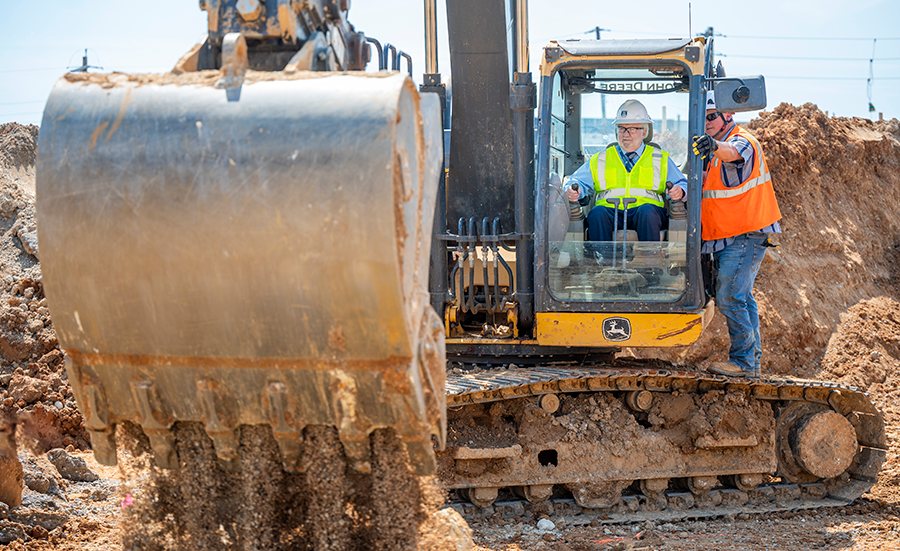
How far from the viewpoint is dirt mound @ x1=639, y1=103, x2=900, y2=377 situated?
9.04 metres

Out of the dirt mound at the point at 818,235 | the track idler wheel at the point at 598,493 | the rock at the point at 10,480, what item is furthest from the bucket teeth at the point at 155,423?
the dirt mound at the point at 818,235

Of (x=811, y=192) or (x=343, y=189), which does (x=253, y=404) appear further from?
(x=811, y=192)

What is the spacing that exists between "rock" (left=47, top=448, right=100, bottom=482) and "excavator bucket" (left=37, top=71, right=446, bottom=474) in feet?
10.1

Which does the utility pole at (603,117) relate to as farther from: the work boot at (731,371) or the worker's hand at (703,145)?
the work boot at (731,371)

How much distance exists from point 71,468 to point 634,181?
4042 mm

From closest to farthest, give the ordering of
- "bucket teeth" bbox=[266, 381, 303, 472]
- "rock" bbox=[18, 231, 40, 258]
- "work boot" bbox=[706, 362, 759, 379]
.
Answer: "bucket teeth" bbox=[266, 381, 303, 472] → "work boot" bbox=[706, 362, 759, 379] → "rock" bbox=[18, 231, 40, 258]

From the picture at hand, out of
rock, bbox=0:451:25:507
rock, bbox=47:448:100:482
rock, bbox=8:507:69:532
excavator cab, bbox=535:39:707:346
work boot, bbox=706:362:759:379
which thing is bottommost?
rock, bbox=47:448:100:482

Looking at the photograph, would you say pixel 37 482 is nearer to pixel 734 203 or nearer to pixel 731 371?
pixel 731 371

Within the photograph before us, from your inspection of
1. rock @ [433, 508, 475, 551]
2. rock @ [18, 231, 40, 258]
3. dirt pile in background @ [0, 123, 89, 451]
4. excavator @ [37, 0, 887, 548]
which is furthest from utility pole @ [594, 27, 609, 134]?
rock @ [18, 231, 40, 258]

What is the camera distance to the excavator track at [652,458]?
4.81m

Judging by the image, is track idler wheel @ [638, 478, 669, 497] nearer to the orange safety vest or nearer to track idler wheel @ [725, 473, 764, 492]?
track idler wheel @ [725, 473, 764, 492]

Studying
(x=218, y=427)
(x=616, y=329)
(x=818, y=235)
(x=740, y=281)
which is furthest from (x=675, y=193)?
(x=818, y=235)

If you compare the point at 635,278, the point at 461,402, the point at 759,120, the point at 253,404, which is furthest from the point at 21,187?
the point at 759,120

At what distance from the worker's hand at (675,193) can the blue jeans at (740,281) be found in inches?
20.9
